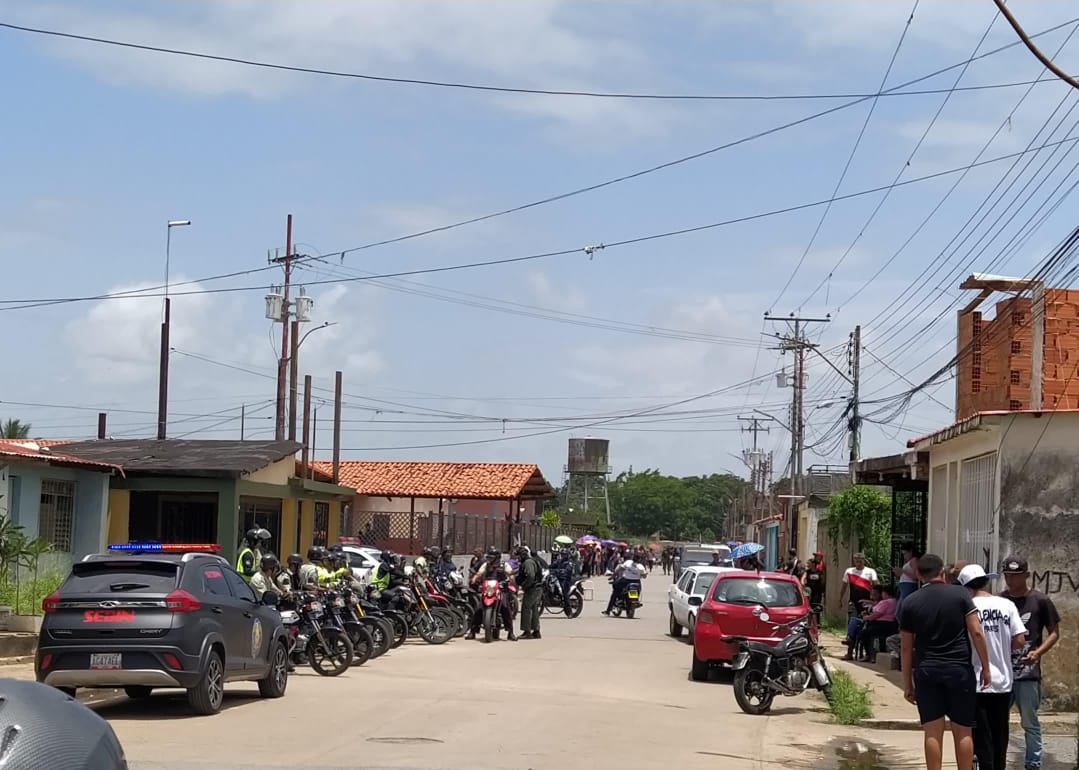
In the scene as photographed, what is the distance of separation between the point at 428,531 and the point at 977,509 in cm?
2537

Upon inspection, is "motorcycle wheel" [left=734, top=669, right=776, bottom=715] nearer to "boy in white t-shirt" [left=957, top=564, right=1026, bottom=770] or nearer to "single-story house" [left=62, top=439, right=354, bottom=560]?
"boy in white t-shirt" [left=957, top=564, right=1026, bottom=770]

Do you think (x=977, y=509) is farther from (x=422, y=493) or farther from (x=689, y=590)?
(x=422, y=493)

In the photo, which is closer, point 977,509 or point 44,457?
point 977,509

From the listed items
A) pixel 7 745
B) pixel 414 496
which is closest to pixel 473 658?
pixel 7 745

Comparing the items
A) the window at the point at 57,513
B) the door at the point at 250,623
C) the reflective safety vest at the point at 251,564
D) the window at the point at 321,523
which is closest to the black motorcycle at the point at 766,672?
the door at the point at 250,623

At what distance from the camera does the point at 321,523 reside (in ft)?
126

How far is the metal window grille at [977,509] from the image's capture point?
59.5 ft

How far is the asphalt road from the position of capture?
38.1 feet

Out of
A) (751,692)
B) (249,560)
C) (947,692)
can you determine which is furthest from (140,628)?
(947,692)

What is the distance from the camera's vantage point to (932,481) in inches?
903

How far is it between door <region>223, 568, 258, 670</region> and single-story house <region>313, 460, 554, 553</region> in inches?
1046

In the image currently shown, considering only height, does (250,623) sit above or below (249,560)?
below

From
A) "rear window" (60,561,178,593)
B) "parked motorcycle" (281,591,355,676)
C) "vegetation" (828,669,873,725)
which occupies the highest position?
"rear window" (60,561,178,593)

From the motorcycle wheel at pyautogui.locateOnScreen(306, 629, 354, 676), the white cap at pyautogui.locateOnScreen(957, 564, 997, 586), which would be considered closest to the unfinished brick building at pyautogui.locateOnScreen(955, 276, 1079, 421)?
the motorcycle wheel at pyautogui.locateOnScreen(306, 629, 354, 676)
